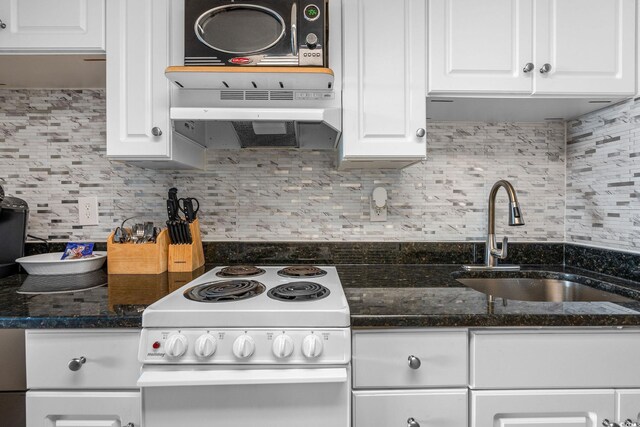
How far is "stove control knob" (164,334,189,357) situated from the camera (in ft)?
2.87

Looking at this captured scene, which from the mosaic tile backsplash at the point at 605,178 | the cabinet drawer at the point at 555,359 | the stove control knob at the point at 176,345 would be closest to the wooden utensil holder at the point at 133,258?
the stove control knob at the point at 176,345

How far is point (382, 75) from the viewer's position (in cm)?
129

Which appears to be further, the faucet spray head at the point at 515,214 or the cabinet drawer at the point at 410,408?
the faucet spray head at the point at 515,214

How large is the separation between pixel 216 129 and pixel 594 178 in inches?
67.6

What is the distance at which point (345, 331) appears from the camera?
2.98 feet

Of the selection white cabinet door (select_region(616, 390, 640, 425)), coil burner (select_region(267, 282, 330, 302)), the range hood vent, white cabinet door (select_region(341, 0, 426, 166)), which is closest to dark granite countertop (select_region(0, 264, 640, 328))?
coil burner (select_region(267, 282, 330, 302))

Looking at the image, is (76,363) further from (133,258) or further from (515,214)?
(515,214)

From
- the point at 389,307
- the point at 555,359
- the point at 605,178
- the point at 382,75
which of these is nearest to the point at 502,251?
the point at 605,178

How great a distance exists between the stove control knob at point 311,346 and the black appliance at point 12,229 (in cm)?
139

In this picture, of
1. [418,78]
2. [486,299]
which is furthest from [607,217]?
[418,78]

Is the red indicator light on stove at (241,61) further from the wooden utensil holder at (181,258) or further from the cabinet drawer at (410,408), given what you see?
the cabinet drawer at (410,408)

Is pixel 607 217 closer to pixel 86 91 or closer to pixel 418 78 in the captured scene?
pixel 418 78

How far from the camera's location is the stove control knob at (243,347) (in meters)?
0.87

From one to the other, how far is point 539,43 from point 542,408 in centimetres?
127
